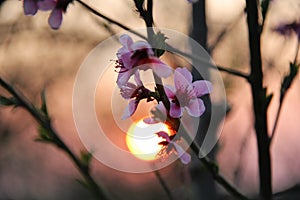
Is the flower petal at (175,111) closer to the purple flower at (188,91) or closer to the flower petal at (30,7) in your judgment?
the purple flower at (188,91)

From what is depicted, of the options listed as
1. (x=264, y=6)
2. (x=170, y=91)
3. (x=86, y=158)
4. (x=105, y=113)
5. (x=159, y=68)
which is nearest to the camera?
(x=159, y=68)

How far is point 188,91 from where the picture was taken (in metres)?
1.20

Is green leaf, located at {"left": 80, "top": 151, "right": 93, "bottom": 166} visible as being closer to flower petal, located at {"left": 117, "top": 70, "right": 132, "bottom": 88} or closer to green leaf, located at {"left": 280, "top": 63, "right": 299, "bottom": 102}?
flower petal, located at {"left": 117, "top": 70, "right": 132, "bottom": 88}

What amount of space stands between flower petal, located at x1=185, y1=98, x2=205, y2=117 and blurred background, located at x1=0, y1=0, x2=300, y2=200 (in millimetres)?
339

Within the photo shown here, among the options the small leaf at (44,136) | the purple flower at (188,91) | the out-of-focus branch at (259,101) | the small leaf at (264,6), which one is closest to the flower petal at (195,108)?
the purple flower at (188,91)

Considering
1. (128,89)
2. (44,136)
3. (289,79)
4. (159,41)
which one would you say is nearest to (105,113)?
(44,136)

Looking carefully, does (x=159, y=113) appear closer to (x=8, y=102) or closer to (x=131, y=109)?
(x=131, y=109)

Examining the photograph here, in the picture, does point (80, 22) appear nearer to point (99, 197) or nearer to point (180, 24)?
point (180, 24)

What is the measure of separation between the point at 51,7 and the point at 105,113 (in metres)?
1.58

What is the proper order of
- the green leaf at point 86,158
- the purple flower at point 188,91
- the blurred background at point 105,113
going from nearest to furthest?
the purple flower at point 188,91 < the green leaf at point 86,158 < the blurred background at point 105,113

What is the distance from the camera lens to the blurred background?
2088 mm

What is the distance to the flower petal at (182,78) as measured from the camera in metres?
1.19

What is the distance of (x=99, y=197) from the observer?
135 cm

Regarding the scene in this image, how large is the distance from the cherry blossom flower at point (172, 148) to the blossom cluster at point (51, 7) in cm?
28
